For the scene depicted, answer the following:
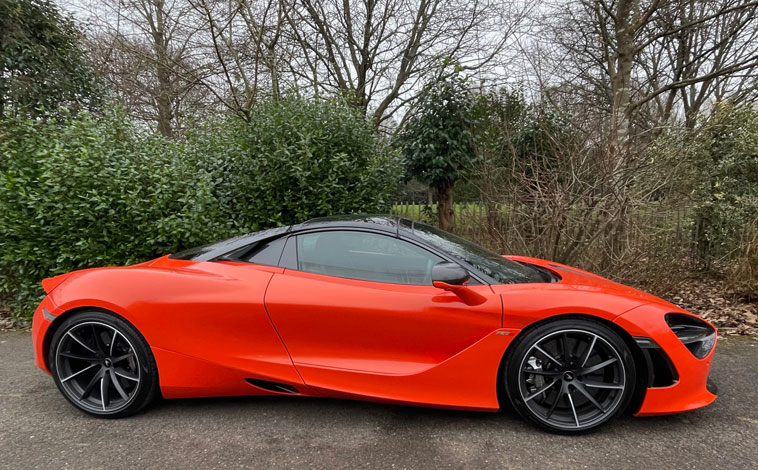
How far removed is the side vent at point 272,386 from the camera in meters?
2.31

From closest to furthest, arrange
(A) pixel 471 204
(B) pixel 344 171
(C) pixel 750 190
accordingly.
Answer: (B) pixel 344 171, (C) pixel 750 190, (A) pixel 471 204

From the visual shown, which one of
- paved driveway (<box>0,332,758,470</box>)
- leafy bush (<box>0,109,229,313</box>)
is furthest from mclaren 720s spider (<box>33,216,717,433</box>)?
leafy bush (<box>0,109,229,313</box>)

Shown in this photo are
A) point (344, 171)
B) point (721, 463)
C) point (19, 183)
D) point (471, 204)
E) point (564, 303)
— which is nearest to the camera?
point (721, 463)

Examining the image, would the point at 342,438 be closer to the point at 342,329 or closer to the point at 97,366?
the point at 342,329

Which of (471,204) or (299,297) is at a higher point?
(471,204)

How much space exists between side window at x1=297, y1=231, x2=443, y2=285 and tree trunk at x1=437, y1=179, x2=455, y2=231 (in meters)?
5.42

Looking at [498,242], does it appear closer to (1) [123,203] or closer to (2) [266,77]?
(1) [123,203]

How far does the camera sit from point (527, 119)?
22.8ft

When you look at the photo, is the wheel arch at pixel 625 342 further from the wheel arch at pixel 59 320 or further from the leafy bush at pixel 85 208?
the leafy bush at pixel 85 208

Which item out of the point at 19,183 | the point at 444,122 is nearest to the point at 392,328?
the point at 19,183

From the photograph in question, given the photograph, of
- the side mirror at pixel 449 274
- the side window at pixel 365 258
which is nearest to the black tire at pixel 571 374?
the side mirror at pixel 449 274

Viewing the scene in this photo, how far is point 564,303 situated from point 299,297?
1500mm

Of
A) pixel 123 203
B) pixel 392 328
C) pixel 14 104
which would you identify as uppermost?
pixel 14 104

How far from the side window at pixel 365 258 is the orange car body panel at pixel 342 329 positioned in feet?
0.29
